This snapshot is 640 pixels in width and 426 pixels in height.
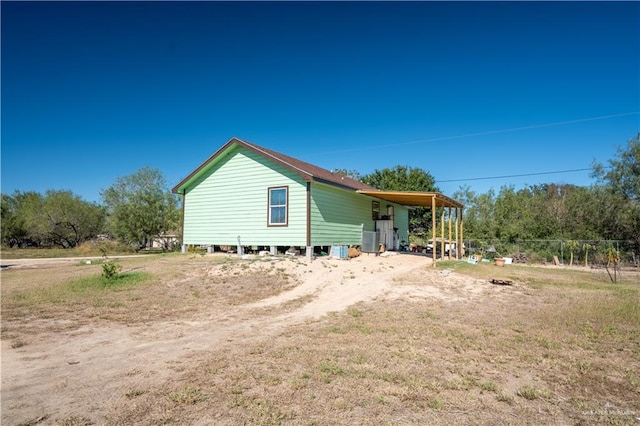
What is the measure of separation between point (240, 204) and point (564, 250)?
62.8 feet

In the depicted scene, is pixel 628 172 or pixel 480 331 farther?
pixel 628 172

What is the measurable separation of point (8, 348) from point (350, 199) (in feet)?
51.9

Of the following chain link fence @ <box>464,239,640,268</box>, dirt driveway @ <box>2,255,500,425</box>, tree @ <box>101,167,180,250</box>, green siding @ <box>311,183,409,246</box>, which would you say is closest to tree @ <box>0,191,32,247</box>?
tree @ <box>101,167,180,250</box>

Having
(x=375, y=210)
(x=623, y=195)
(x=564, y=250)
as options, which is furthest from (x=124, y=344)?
(x=623, y=195)

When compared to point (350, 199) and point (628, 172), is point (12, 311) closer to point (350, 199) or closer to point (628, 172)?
point (350, 199)

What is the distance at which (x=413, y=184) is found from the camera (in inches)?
1404

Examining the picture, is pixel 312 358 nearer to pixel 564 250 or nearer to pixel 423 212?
pixel 564 250

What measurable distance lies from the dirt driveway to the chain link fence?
13.0 metres

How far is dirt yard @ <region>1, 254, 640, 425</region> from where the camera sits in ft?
10.8

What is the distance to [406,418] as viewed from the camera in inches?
123

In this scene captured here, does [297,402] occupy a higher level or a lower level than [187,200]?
lower

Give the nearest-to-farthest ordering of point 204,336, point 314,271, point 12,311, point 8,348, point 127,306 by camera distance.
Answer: point 8,348 < point 204,336 < point 12,311 < point 127,306 < point 314,271

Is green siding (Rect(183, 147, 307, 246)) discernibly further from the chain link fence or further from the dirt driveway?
the chain link fence

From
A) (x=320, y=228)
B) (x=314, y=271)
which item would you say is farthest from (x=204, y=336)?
(x=320, y=228)
